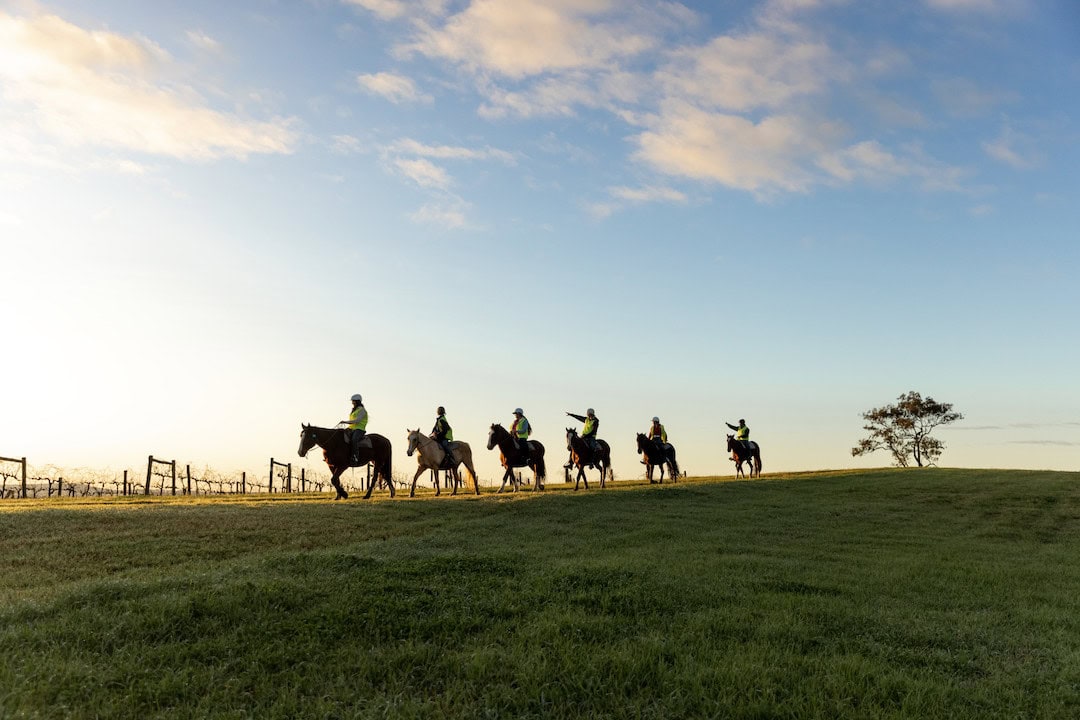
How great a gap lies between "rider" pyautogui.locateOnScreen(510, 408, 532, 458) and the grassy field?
13741 mm

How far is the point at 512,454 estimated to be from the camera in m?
30.1

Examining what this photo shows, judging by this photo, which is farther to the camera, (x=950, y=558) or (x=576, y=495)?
(x=576, y=495)

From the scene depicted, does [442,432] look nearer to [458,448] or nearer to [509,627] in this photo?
[458,448]

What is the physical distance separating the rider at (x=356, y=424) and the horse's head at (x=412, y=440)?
216cm

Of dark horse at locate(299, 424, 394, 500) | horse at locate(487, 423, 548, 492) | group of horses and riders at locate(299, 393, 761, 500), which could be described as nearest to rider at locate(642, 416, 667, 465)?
group of horses and riders at locate(299, 393, 761, 500)

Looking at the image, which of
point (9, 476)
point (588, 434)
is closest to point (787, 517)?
point (588, 434)

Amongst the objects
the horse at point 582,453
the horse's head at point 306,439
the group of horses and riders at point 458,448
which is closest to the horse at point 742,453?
the group of horses and riders at point 458,448

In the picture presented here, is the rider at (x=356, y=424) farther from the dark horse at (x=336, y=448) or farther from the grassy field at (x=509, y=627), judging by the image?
the grassy field at (x=509, y=627)

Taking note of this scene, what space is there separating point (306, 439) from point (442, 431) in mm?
6139

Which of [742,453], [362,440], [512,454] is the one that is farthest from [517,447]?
[742,453]

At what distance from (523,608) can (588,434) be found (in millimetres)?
25056

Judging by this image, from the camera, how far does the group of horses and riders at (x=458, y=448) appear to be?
85.3 ft

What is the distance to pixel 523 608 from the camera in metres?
8.87

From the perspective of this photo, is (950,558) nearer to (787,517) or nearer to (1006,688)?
(787,517)
